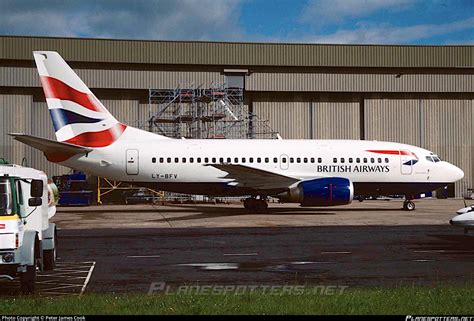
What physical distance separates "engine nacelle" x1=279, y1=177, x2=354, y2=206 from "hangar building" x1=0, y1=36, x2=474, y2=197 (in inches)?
827

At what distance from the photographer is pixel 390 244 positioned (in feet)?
61.3

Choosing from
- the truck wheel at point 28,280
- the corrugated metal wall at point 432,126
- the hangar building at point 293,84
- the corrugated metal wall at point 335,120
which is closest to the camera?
the truck wheel at point 28,280

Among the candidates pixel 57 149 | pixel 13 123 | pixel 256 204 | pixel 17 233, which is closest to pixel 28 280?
pixel 17 233

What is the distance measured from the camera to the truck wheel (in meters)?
10.7

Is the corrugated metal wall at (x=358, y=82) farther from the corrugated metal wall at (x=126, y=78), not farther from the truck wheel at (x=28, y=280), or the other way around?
the truck wheel at (x=28, y=280)

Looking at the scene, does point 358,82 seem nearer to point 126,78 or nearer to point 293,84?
point 293,84

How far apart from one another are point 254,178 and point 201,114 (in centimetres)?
1848

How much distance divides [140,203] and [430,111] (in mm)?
27191

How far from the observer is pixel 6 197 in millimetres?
10625

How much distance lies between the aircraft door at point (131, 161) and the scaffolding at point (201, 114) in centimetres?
1539

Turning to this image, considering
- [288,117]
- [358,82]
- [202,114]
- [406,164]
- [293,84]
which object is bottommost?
[406,164]

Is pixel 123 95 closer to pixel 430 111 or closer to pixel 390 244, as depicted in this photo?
pixel 430 111

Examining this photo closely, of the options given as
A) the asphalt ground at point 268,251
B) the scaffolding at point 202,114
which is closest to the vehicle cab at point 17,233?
the asphalt ground at point 268,251

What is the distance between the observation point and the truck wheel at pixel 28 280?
10672mm
